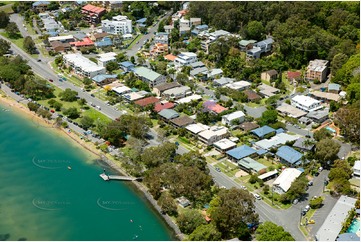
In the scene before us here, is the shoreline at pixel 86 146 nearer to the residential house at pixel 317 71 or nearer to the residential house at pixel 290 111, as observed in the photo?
the residential house at pixel 290 111

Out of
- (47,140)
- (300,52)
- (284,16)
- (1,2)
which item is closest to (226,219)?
(47,140)

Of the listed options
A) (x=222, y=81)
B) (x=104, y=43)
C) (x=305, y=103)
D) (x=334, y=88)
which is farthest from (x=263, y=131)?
(x=104, y=43)

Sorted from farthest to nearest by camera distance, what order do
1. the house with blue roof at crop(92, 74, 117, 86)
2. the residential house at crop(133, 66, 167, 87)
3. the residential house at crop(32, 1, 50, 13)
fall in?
the residential house at crop(32, 1, 50, 13) < the house with blue roof at crop(92, 74, 117, 86) < the residential house at crop(133, 66, 167, 87)

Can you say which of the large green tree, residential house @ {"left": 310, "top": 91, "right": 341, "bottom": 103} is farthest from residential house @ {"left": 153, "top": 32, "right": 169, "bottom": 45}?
the large green tree

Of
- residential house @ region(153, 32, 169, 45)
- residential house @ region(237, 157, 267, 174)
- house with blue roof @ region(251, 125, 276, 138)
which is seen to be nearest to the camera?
residential house @ region(237, 157, 267, 174)

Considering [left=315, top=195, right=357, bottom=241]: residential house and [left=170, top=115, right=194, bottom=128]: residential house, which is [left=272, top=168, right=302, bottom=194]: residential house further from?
[left=170, top=115, right=194, bottom=128]: residential house

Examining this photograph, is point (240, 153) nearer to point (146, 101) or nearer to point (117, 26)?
point (146, 101)
